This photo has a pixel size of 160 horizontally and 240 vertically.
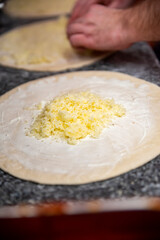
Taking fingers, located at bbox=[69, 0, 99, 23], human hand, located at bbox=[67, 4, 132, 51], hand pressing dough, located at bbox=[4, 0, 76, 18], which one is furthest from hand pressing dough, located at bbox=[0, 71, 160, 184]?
hand pressing dough, located at bbox=[4, 0, 76, 18]

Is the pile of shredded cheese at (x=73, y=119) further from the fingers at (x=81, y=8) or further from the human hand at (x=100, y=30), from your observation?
the fingers at (x=81, y=8)

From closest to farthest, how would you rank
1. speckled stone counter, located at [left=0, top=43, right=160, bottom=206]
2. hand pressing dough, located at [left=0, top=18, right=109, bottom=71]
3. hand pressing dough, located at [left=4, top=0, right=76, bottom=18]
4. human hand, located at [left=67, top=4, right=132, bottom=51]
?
1. speckled stone counter, located at [left=0, top=43, right=160, bottom=206]
2. human hand, located at [left=67, top=4, right=132, bottom=51]
3. hand pressing dough, located at [left=0, top=18, right=109, bottom=71]
4. hand pressing dough, located at [left=4, top=0, right=76, bottom=18]

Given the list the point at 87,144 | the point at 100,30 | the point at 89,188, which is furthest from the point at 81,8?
the point at 89,188

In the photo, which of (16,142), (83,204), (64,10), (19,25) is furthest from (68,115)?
(64,10)

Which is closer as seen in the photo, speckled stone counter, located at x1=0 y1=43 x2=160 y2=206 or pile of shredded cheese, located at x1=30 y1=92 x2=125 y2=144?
speckled stone counter, located at x1=0 y1=43 x2=160 y2=206

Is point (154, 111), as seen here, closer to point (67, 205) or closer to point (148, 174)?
point (148, 174)

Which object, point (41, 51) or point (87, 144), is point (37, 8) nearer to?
point (41, 51)

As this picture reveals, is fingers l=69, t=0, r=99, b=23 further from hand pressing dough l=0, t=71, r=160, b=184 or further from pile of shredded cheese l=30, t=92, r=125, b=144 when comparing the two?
pile of shredded cheese l=30, t=92, r=125, b=144

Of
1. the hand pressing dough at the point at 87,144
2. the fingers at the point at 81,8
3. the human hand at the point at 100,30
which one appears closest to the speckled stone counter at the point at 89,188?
the hand pressing dough at the point at 87,144
